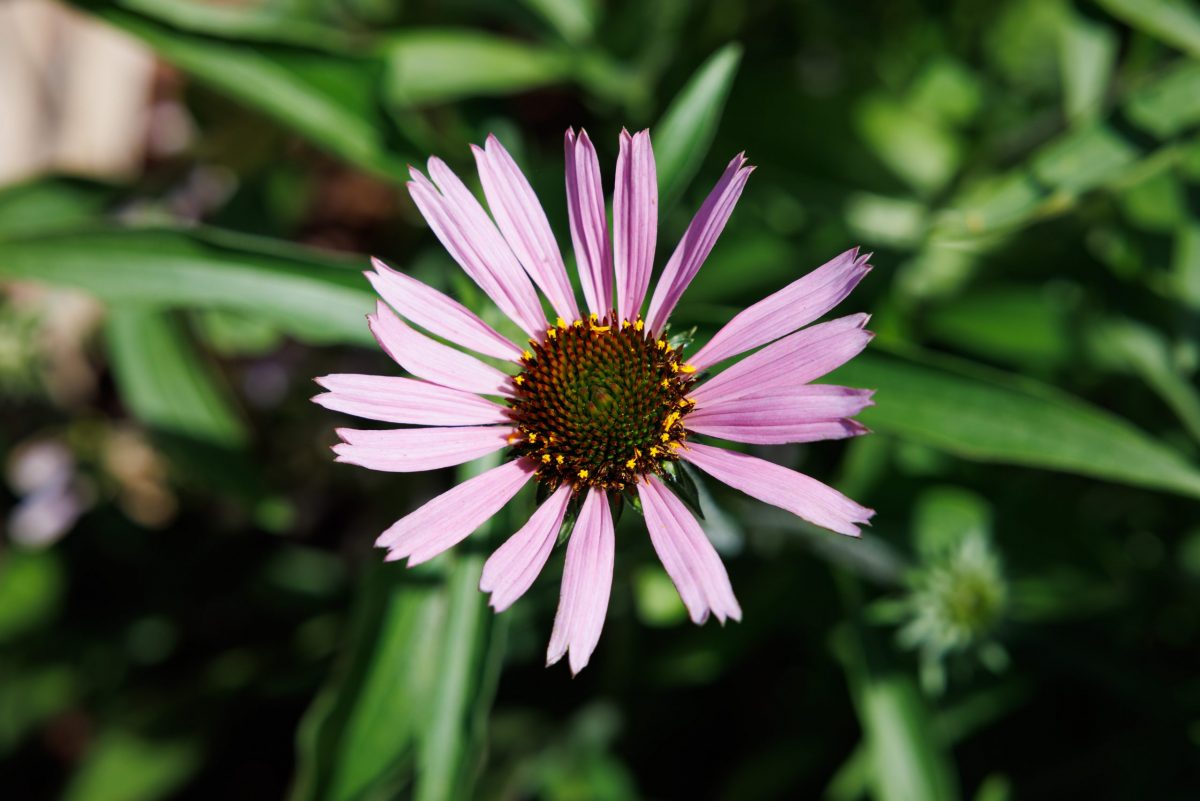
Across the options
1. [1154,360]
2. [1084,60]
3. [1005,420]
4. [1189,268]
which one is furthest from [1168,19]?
[1005,420]

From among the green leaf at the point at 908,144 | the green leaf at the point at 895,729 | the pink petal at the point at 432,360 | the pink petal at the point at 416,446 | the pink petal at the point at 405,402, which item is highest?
the green leaf at the point at 908,144

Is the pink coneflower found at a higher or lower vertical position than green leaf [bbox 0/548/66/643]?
lower

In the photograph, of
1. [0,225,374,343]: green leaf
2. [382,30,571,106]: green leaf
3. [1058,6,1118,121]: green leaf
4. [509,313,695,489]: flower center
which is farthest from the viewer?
[382,30,571,106]: green leaf

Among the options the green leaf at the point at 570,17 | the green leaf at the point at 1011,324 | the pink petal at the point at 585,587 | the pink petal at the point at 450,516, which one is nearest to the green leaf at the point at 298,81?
the green leaf at the point at 570,17

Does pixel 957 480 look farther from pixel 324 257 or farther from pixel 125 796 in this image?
pixel 125 796

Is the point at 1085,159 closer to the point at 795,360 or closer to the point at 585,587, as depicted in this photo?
the point at 795,360

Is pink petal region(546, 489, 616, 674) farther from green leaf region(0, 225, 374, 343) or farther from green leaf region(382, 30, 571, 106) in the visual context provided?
green leaf region(382, 30, 571, 106)

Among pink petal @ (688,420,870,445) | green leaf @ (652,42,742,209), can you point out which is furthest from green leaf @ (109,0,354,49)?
pink petal @ (688,420,870,445)

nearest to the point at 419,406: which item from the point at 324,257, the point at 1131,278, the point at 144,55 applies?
the point at 324,257

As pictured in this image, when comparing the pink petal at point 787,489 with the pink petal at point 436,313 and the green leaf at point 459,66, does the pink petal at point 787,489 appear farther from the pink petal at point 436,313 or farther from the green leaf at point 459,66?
the green leaf at point 459,66
